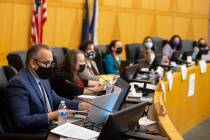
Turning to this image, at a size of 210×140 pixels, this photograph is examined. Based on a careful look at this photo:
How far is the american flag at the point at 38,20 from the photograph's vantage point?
636 cm

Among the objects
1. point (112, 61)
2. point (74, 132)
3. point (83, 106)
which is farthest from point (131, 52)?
point (74, 132)

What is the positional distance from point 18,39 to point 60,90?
2.46 meters

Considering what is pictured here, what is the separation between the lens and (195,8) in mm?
11922

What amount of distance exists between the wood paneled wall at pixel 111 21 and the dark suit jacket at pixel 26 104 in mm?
3162

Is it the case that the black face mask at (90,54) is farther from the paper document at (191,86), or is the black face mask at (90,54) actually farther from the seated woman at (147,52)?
the seated woman at (147,52)

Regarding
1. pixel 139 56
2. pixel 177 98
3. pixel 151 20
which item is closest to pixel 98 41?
pixel 139 56

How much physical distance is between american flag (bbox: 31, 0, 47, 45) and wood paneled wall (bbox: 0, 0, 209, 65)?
108 mm

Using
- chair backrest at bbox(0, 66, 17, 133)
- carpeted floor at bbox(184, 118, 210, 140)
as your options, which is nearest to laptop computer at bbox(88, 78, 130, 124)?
chair backrest at bbox(0, 66, 17, 133)

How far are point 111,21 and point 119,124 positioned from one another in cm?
678

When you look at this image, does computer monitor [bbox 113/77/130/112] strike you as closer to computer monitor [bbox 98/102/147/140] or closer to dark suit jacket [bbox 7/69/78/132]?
dark suit jacket [bbox 7/69/78/132]

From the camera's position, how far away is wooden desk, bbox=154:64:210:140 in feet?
16.7

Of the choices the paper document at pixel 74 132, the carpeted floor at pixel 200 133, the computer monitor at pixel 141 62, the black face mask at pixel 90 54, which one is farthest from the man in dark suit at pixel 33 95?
the carpeted floor at pixel 200 133

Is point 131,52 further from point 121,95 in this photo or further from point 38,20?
point 121,95

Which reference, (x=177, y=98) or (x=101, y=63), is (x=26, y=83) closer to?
(x=177, y=98)
